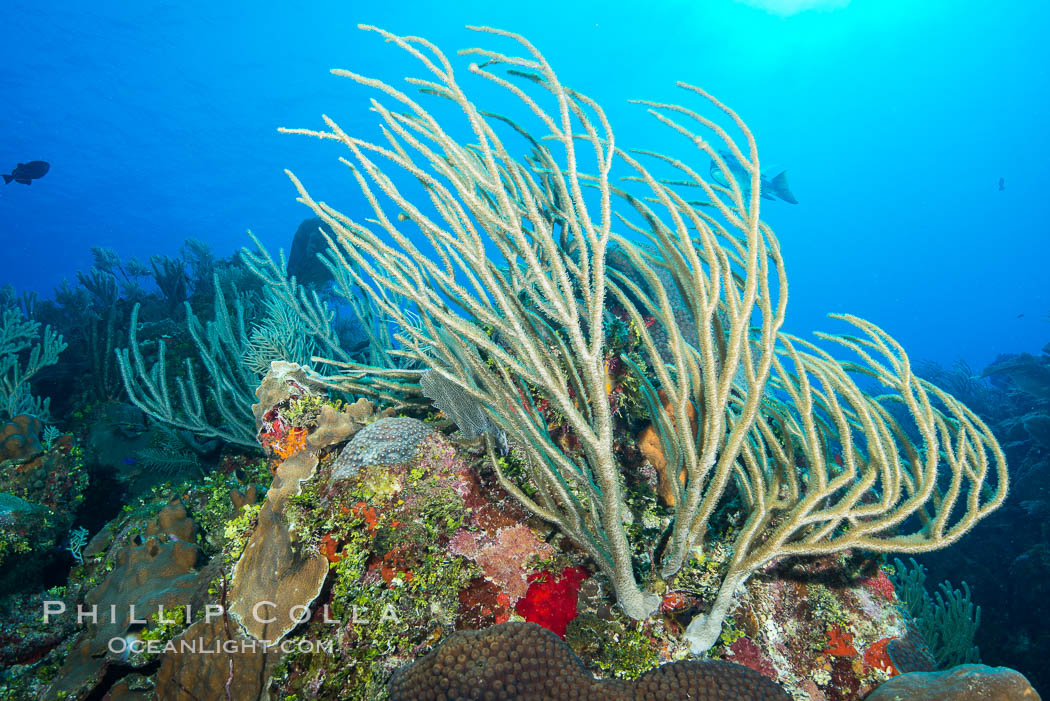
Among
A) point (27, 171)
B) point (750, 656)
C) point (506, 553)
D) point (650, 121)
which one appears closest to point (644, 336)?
point (506, 553)

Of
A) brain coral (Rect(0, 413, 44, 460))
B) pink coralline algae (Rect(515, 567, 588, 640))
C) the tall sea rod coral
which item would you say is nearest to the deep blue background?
the tall sea rod coral

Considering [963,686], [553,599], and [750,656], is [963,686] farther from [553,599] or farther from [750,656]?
[553,599]

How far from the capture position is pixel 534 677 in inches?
68.7

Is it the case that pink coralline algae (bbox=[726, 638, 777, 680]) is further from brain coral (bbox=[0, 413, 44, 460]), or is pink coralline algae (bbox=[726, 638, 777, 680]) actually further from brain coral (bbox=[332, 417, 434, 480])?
brain coral (bbox=[0, 413, 44, 460])

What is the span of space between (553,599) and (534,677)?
57cm

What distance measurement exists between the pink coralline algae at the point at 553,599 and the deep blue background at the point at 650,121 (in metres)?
33.4

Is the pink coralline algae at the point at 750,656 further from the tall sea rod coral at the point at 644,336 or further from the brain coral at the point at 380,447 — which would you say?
the brain coral at the point at 380,447

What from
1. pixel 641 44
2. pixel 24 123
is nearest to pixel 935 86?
pixel 641 44

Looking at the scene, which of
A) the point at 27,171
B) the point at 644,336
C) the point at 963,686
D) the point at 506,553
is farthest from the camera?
the point at 27,171

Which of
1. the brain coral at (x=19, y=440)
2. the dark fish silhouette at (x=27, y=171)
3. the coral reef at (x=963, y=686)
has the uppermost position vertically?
the dark fish silhouette at (x=27, y=171)

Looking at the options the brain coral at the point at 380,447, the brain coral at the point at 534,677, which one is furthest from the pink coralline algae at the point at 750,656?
the brain coral at the point at 380,447

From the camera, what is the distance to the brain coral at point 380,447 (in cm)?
251

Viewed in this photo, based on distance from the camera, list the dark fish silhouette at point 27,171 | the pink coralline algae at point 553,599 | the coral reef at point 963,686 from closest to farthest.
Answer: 1. the coral reef at point 963,686
2. the pink coralline algae at point 553,599
3. the dark fish silhouette at point 27,171

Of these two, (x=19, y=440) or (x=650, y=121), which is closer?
(x=19, y=440)
